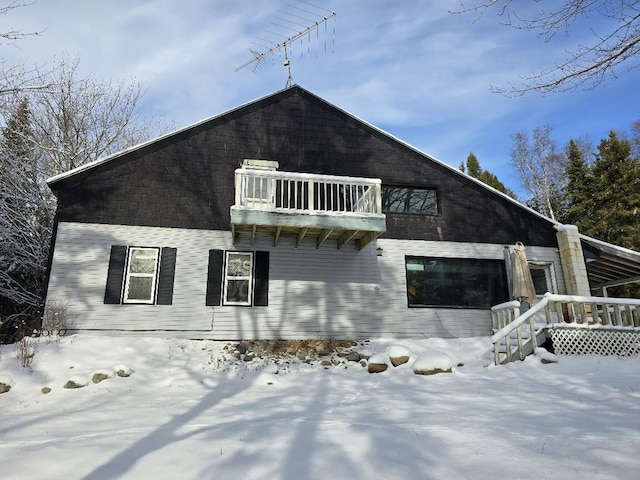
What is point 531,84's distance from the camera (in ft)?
17.6

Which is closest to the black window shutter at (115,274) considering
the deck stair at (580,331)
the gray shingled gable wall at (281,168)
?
the gray shingled gable wall at (281,168)

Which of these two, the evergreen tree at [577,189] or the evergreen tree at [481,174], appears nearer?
the evergreen tree at [577,189]

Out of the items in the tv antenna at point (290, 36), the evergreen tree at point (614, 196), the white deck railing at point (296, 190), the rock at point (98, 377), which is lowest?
the rock at point (98, 377)


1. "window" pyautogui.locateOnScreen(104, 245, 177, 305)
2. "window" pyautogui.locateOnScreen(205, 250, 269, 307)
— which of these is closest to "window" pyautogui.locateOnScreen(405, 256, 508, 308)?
"window" pyautogui.locateOnScreen(205, 250, 269, 307)

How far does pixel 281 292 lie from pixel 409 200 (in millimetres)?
4848

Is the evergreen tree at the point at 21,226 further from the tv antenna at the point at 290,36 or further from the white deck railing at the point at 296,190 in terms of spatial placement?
the white deck railing at the point at 296,190

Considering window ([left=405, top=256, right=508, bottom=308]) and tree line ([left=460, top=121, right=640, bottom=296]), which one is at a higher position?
tree line ([left=460, top=121, right=640, bottom=296])

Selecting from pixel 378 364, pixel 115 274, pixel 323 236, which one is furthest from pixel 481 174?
pixel 115 274

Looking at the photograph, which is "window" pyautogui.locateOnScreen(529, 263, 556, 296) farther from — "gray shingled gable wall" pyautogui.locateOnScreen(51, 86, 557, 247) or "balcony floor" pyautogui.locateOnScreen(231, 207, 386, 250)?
"balcony floor" pyautogui.locateOnScreen(231, 207, 386, 250)

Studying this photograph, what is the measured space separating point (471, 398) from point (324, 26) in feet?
42.7

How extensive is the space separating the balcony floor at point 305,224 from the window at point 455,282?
2.10 metres

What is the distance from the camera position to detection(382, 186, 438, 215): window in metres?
12.5

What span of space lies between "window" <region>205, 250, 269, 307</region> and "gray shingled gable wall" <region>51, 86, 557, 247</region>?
3.23 ft

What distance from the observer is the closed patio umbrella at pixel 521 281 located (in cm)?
1052
